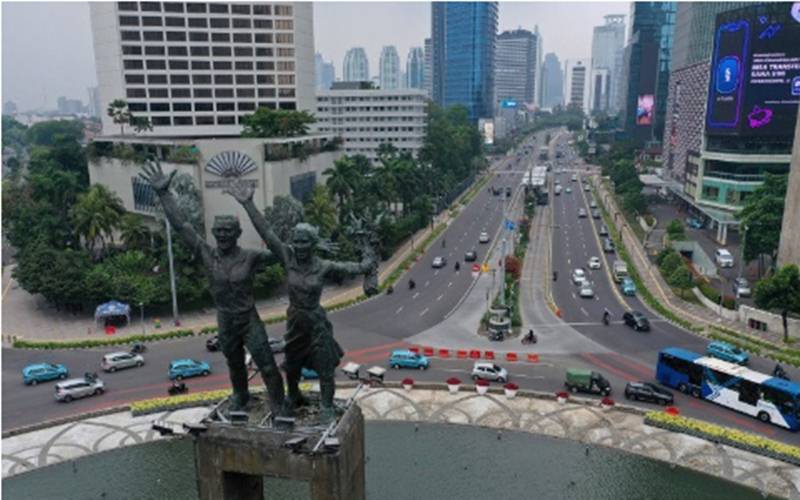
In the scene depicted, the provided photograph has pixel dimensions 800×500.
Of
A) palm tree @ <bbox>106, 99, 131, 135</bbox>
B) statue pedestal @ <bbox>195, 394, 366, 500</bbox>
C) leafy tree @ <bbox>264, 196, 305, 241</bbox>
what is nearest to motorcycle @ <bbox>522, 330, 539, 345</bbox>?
leafy tree @ <bbox>264, 196, 305, 241</bbox>

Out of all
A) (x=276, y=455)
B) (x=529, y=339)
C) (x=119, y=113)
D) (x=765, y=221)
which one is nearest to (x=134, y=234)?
(x=119, y=113)

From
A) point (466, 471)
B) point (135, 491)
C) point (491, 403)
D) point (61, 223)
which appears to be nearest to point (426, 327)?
point (491, 403)

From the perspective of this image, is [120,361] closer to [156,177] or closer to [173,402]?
[173,402]

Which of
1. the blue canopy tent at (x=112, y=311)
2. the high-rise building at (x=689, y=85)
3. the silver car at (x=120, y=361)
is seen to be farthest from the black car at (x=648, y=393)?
the high-rise building at (x=689, y=85)

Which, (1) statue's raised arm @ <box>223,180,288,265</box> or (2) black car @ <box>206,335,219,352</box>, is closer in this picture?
(1) statue's raised arm @ <box>223,180,288,265</box>

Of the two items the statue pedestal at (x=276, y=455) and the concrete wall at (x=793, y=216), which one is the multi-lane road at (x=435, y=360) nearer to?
the concrete wall at (x=793, y=216)

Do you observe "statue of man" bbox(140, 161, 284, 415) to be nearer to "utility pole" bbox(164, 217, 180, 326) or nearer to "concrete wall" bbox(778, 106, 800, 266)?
"utility pole" bbox(164, 217, 180, 326)

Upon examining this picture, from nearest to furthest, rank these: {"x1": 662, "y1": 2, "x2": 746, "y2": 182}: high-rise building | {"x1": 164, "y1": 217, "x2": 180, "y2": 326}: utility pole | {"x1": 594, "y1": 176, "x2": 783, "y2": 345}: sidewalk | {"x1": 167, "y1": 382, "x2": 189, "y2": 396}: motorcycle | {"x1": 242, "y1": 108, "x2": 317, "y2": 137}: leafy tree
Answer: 1. {"x1": 167, "y1": 382, "x2": 189, "y2": 396}: motorcycle
2. {"x1": 594, "y1": 176, "x2": 783, "y2": 345}: sidewalk
3. {"x1": 164, "y1": 217, "x2": 180, "y2": 326}: utility pole
4. {"x1": 242, "y1": 108, "x2": 317, "y2": 137}: leafy tree
5. {"x1": 662, "y1": 2, "x2": 746, "y2": 182}: high-rise building
